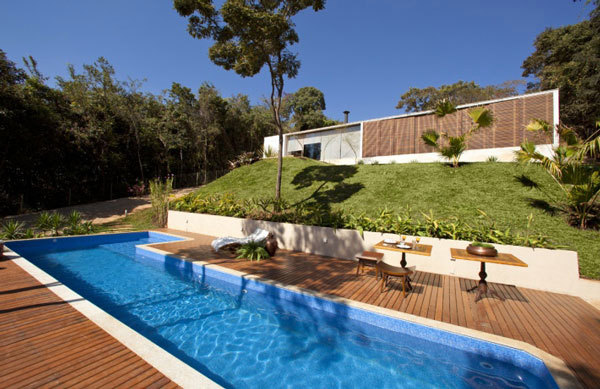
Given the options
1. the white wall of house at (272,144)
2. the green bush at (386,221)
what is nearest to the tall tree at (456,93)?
the white wall of house at (272,144)

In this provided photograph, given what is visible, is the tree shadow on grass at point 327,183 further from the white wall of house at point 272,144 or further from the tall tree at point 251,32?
the white wall of house at point 272,144

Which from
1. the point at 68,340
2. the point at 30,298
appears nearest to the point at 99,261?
the point at 30,298

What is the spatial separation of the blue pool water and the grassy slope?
3910 mm

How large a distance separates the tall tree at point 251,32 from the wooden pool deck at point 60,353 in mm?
7380

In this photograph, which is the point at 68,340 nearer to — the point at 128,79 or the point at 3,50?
the point at 3,50

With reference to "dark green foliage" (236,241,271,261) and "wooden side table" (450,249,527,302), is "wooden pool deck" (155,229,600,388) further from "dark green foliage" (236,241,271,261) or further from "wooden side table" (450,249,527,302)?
"dark green foliage" (236,241,271,261)

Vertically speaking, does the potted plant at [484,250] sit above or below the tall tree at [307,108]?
below

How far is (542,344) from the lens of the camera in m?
2.85

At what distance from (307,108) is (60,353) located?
33882 millimetres

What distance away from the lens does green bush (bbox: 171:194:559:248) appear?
532cm

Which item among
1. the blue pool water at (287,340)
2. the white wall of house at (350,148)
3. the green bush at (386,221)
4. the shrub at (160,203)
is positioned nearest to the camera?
the blue pool water at (287,340)

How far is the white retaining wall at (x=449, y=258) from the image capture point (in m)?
4.44

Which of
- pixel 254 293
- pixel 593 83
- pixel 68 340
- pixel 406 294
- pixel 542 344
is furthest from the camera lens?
pixel 593 83

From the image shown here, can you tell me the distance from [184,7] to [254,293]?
1075 centimetres
